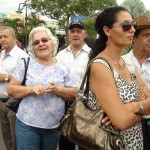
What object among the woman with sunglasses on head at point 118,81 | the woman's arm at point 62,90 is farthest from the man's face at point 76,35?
the woman with sunglasses on head at point 118,81

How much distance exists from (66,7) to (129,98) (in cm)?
3316

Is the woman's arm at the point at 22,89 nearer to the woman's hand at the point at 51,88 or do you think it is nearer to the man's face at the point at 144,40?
the woman's hand at the point at 51,88

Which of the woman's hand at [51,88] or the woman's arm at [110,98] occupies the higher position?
the woman's arm at [110,98]

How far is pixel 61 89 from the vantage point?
3062mm

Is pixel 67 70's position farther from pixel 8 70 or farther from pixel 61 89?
pixel 8 70

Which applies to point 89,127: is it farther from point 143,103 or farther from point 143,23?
point 143,23

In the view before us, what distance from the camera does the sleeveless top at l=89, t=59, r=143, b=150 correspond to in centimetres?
230

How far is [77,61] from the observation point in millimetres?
4520

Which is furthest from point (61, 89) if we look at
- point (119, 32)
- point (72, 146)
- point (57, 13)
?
point (57, 13)

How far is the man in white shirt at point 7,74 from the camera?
4.38 m

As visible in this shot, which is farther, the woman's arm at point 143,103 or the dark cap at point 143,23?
the dark cap at point 143,23

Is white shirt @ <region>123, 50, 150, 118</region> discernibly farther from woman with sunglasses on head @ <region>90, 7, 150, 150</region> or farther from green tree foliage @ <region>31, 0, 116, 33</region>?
green tree foliage @ <region>31, 0, 116, 33</region>

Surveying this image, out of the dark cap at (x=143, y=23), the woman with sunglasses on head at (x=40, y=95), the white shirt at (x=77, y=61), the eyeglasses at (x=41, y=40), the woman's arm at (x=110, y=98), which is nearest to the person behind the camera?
the woman's arm at (x=110, y=98)

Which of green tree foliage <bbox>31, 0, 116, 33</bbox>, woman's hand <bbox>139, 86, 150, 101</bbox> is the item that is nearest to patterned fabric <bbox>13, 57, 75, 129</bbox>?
woman's hand <bbox>139, 86, 150, 101</bbox>
